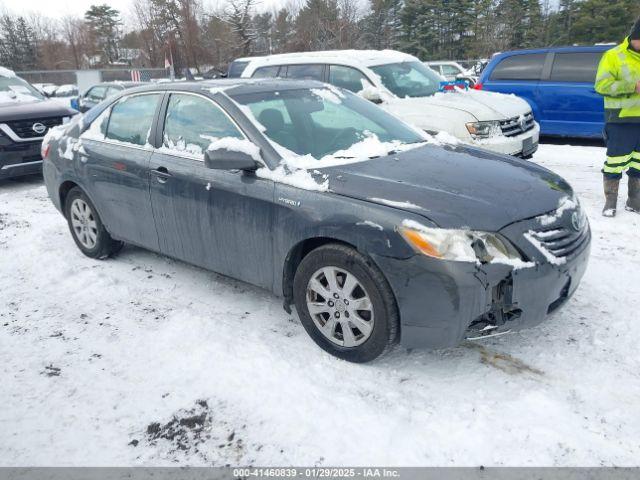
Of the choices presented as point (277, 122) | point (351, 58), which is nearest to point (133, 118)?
point (277, 122)

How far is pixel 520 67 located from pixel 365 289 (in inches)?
322

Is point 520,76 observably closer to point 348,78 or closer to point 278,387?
point 348,78

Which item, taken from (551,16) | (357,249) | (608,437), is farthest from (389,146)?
(551,16)

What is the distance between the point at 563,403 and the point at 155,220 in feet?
10.1

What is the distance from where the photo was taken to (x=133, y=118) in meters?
4.37

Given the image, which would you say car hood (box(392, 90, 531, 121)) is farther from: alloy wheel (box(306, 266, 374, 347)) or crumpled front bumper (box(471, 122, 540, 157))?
alloy wheel (box(306, 266, 374, 347))

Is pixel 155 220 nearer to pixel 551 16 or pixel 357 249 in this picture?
pixel 357 249

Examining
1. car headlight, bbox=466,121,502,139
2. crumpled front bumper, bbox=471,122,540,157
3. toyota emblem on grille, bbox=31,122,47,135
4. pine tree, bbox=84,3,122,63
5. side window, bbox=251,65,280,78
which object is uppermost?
pine tree, bbox=84,3,122,63

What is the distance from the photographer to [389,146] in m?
3.71

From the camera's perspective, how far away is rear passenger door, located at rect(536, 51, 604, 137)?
8.51 meters

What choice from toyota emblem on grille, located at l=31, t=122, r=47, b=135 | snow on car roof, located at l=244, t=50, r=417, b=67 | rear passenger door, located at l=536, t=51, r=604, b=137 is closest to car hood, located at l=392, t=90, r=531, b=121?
snow on car roof, located at l=244, t=50, r=417, b=67

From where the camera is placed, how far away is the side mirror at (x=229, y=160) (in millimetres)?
3254

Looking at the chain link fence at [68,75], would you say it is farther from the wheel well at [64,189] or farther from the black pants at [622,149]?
the black pants at [622,149]

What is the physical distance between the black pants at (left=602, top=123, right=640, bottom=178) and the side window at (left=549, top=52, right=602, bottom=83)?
3875 mm
